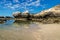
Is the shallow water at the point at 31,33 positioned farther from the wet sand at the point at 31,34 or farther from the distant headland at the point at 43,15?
the distant headland at the point at 43,15

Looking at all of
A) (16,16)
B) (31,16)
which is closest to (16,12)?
(16,16)

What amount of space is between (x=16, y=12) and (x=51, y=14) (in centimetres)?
1070

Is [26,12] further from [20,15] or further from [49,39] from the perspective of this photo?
Result: [49,39]

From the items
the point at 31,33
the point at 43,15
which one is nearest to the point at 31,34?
the point at 31,33

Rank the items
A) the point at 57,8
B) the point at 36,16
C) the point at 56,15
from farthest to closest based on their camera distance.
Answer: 1. the point at 36,16
2. the point at 57,8
3. the point at 56,15

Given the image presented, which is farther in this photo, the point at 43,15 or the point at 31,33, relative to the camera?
the point at 43,15

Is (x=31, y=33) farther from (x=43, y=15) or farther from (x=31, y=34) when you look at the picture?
(x=43, y=15)

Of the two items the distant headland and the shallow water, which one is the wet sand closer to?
the shallow water

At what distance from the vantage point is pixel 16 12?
36.0 meters

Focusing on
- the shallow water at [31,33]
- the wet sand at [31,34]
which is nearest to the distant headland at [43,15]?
the shallow water at [31,33]

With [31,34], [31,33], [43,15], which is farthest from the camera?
[43,15]

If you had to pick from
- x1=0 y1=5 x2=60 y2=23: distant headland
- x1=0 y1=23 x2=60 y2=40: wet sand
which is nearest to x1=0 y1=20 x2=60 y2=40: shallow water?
→ x1=0 y1=23 x2=60 y2=40: wet sand

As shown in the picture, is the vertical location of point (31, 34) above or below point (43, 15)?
below

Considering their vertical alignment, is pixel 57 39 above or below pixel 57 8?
below
